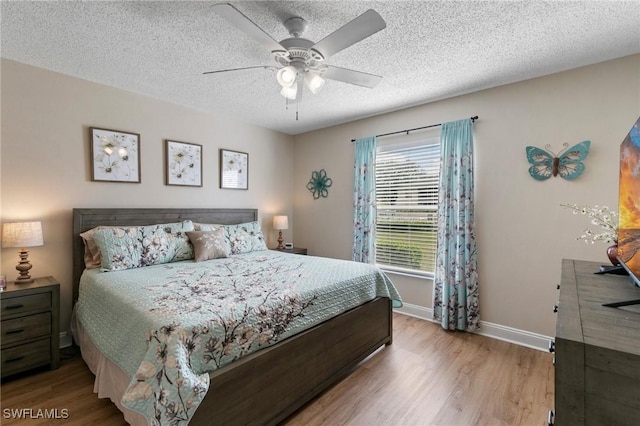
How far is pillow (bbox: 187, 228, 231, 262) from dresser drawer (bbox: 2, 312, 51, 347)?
1.19 meters

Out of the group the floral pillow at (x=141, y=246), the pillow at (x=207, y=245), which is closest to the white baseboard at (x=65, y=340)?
the floral pillow at (x=141, y=246)

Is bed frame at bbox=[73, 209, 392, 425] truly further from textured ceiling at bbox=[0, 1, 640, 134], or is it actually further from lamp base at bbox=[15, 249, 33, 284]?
textured ceiling at bbox=[0, 1, 640, 134]

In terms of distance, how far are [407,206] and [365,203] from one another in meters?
0.54

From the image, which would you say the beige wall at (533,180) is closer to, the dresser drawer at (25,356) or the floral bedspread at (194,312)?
the floral bedspread at (194,312)

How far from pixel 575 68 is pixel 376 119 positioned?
78.7 inches

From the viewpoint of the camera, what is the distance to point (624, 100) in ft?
7.65

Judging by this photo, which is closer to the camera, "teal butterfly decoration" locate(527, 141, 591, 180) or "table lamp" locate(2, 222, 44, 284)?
"table lamp" locate(2, 222, 44, 284)

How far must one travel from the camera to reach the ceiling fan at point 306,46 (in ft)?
4.95

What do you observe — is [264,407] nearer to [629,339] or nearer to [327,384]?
[327,384]

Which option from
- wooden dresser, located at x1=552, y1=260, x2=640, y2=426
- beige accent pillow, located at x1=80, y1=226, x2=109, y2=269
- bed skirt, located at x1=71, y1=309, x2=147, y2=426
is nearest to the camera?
wooden dresser, located at x1=552, y1=260, x2=640, y2=426

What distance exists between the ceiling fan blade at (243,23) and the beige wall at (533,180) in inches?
89.2

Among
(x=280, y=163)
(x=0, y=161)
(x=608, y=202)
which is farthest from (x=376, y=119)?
(x=0, y=161)

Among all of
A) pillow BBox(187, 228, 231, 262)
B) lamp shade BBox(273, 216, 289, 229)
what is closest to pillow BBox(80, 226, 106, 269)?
pillow BBox(187, 228, 231, 262)

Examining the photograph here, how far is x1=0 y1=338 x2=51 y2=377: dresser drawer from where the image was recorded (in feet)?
6.98
